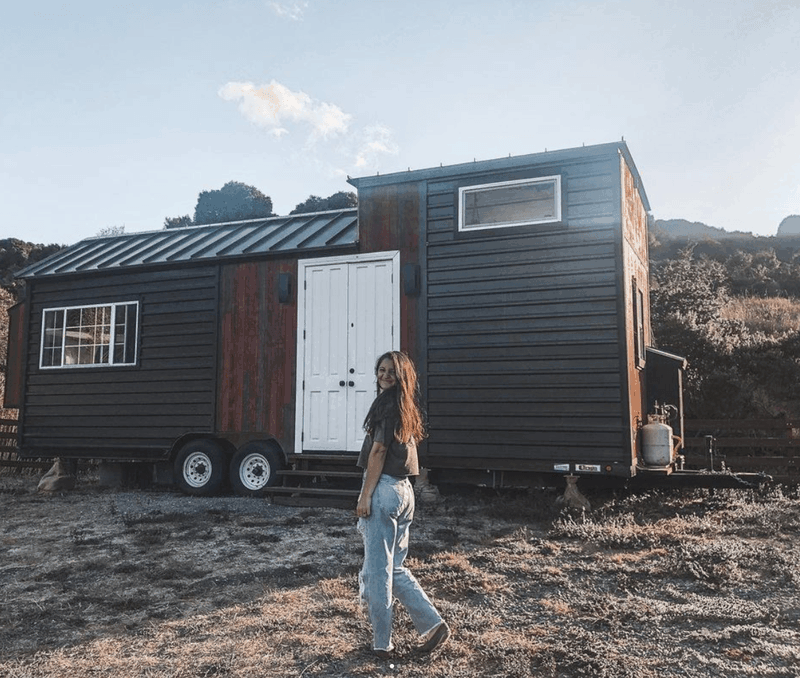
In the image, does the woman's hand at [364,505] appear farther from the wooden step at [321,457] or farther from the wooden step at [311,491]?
the wooden step at [321,457]

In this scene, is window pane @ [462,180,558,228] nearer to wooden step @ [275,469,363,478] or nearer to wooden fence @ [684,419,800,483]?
wooden step @ [275,469,363,478]

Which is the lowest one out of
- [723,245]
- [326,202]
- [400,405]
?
[400,405]

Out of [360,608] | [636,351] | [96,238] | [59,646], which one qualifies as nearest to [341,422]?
[636,351]

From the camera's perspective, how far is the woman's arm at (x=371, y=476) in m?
3.80

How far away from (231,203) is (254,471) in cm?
3738

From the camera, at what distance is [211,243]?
11.2 m

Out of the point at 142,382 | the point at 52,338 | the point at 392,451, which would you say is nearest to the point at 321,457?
the point at 142,382

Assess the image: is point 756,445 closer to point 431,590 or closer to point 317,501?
point 317,501

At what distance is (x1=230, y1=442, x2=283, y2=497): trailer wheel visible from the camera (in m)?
9.74

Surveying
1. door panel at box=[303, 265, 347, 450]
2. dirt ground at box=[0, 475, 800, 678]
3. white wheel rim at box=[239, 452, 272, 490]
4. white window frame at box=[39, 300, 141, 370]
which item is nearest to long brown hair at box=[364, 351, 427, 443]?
dirt ground at box=[0, 475, 800, 678]

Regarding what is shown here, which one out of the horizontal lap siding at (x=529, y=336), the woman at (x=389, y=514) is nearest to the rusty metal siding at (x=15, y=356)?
the horizontal lap siding at (x=529, y=336)

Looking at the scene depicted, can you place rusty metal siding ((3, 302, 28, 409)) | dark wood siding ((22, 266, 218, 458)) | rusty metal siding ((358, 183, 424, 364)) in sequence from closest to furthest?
1. rusty metal siding ((358, 183, 424, 364))
2. dark wood siding ((22, 266, 218, 458))
3. rusty metal siding ((3, 302, 28, 409))

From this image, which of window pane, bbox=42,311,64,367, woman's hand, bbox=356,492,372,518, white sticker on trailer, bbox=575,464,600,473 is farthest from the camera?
window pane, bbox=42,311,64,367

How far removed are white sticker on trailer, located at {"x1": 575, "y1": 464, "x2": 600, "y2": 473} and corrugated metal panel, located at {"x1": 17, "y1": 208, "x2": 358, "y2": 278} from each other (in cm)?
415
